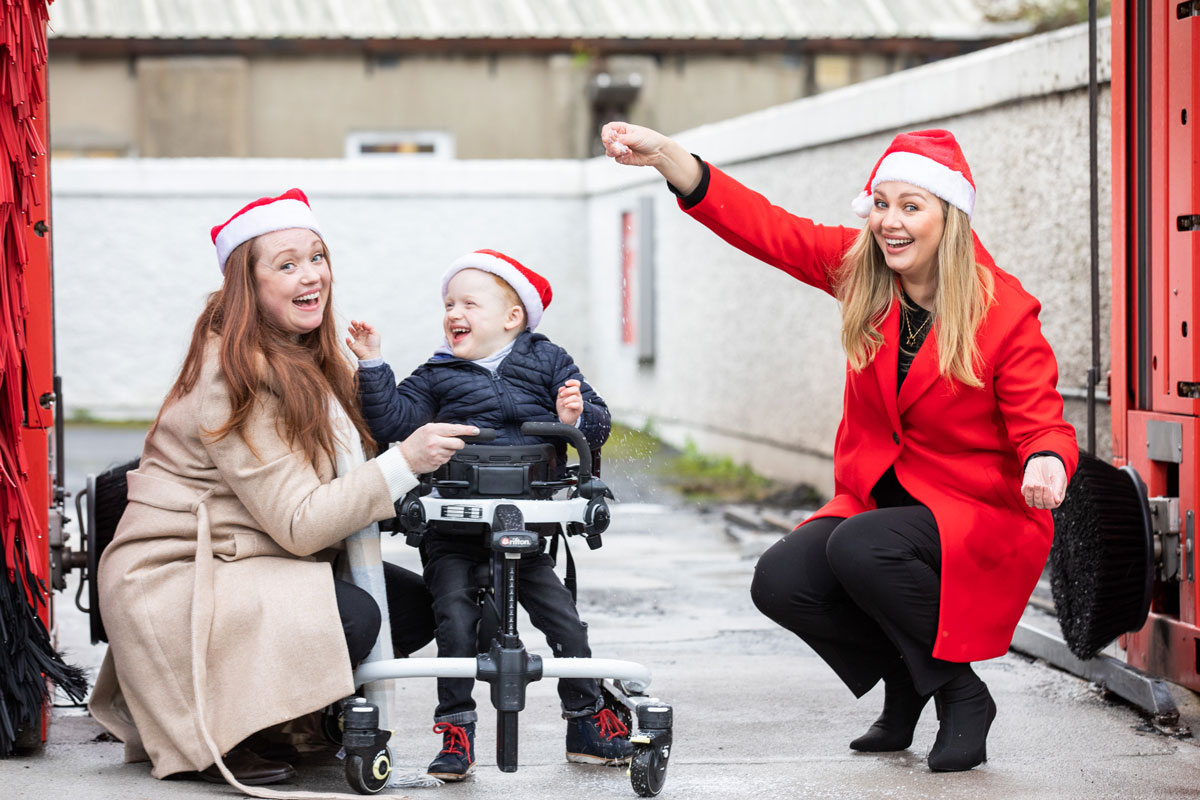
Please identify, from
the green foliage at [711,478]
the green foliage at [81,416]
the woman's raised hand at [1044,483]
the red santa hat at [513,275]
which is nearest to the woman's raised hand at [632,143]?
the red santa hat at [513,275]

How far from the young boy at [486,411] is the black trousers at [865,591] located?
51cm

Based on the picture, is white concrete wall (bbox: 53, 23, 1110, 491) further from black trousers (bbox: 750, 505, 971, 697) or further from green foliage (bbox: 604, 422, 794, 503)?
black trousers (bbox: 750, 505, 971, 697)

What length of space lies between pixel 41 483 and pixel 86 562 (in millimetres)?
274

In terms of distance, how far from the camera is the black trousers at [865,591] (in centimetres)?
368

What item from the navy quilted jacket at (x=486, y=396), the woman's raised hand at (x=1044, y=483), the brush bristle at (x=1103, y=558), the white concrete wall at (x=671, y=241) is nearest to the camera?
the woman's raised hand at (x=1044, y=483)

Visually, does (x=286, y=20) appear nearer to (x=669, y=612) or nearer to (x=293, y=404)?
(x=669, y=612)

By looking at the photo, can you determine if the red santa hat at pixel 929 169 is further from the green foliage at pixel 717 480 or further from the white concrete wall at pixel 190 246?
the white concrete wall at pixel 190 246

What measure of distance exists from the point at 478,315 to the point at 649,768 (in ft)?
3.73

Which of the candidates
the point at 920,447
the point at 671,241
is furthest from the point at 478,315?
the point at 671,241

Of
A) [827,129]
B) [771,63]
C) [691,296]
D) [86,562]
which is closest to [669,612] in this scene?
[86,562]

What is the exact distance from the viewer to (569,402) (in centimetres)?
362

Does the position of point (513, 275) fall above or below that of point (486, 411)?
above

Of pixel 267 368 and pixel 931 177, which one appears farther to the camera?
pixel 931 177

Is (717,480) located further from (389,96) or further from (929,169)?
(389,96)
